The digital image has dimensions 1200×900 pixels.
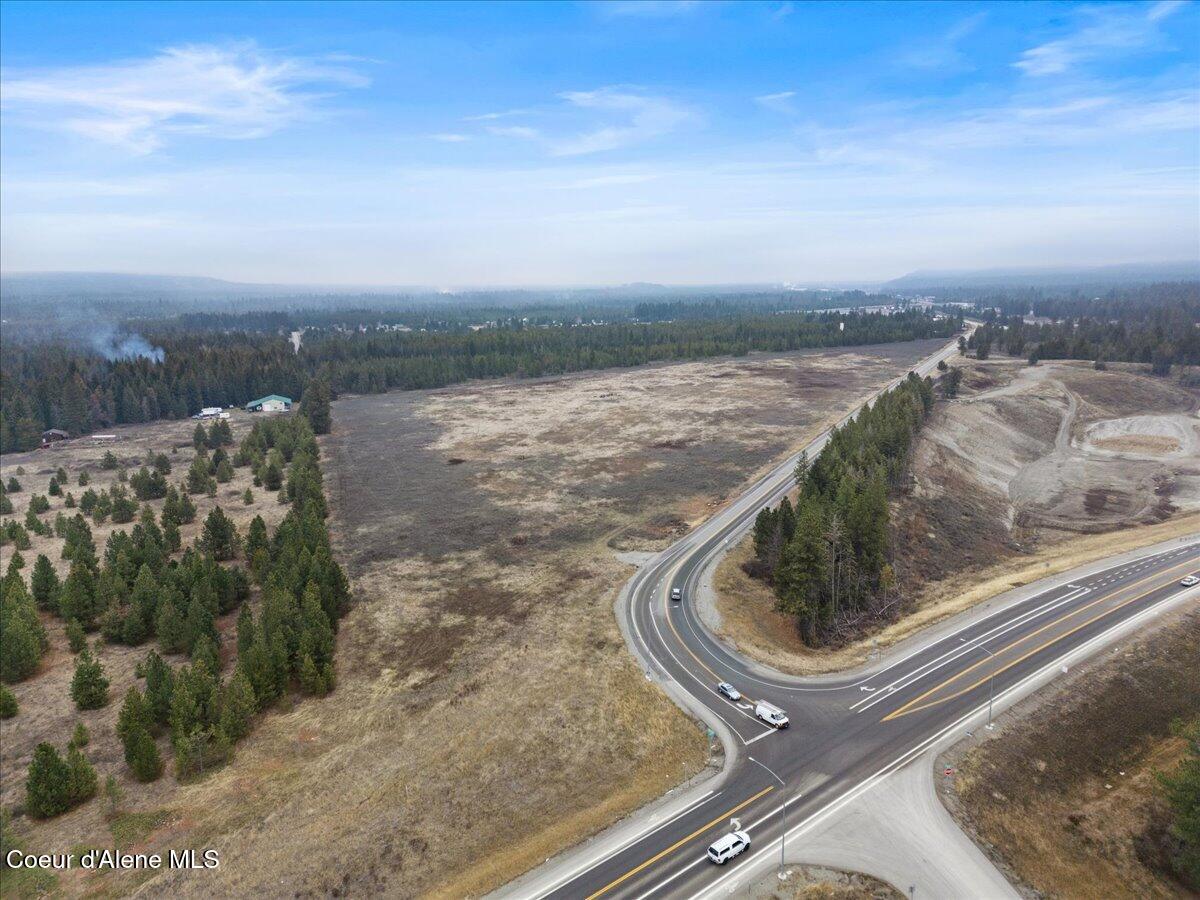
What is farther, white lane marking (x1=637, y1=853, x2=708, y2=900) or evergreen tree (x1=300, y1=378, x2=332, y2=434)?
evergreen tree (x1=300, y1=378, x2=332, y2=434)

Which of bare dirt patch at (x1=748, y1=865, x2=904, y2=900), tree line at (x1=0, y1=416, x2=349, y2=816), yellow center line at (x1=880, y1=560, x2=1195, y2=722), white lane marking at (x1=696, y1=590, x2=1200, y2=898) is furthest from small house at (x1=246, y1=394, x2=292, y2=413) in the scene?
bare dirt patch at (x1=748, y1=865, x2=904, y2=900)

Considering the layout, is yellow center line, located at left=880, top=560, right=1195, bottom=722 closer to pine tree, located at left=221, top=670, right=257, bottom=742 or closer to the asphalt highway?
the asphalt highway

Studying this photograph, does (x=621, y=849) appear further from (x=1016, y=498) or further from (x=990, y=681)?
(x=1016, y=498)

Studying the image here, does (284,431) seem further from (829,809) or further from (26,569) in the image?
(829,809)

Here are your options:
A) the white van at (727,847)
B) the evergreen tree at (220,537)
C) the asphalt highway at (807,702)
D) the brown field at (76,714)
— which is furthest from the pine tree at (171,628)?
the white van at (727,847)

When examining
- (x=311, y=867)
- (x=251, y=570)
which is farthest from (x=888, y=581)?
(x=251, y=570)

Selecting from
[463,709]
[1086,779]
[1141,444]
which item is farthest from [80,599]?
[1141,444]
